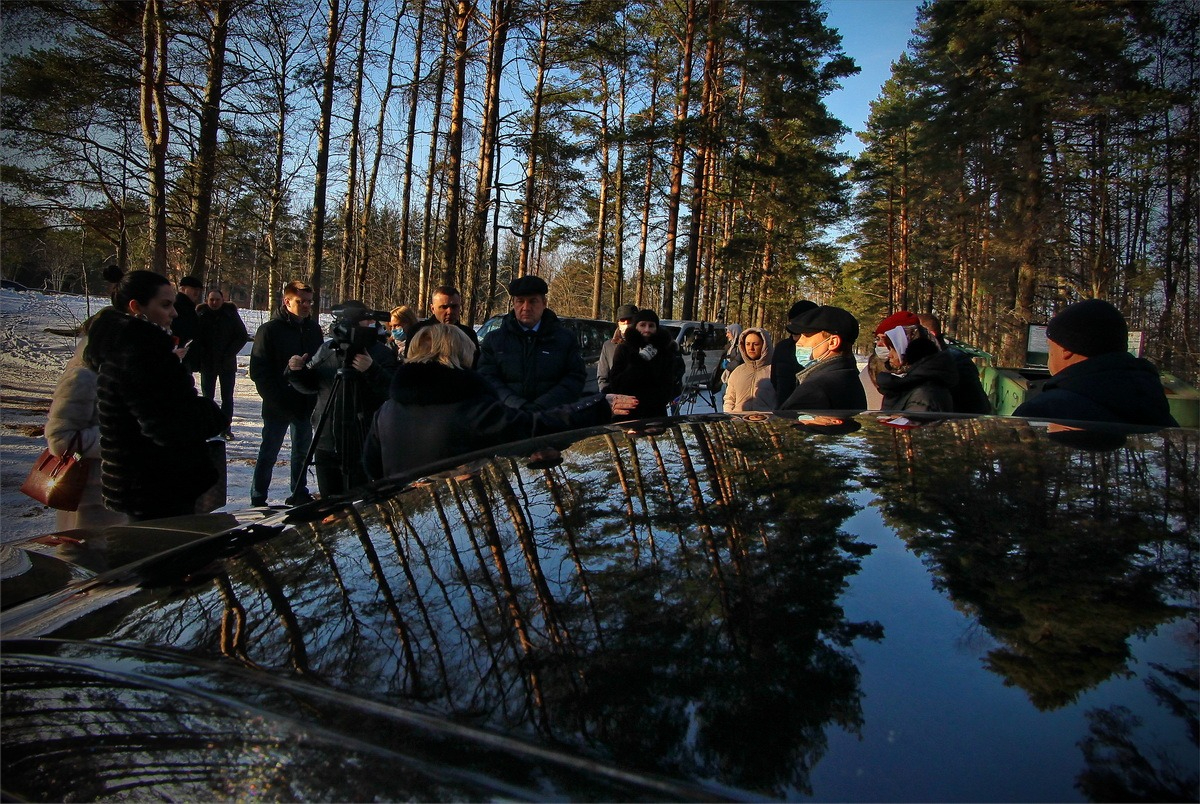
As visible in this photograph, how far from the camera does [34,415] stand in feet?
30.1

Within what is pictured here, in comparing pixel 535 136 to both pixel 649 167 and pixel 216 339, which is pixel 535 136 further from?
pixel 649 167

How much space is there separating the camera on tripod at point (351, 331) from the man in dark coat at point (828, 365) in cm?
269

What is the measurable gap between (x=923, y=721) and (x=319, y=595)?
1.00 m

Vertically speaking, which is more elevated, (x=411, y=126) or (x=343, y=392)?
(x=411, y=126)

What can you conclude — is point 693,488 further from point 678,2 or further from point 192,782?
point 678,2

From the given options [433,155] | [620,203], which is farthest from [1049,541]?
[620,203]

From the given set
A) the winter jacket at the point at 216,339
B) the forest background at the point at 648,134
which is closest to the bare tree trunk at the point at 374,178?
the forest background at the point at 648,134

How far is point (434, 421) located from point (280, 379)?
11.0 ft

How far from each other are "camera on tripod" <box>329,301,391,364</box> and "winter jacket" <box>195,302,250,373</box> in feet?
17.0

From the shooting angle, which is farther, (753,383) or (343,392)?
(753,383)

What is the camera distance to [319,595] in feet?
4.27

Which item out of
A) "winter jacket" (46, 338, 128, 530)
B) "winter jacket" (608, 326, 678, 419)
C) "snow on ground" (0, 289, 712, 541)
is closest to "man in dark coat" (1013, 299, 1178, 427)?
"winter jacket" (608, 326, 678, 419)

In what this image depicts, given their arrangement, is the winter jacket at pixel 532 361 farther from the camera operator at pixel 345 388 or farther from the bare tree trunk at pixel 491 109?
the bare tree trunk at pixel 491 109

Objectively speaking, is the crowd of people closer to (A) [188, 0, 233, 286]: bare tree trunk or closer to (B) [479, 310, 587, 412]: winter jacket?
(B) [479, 310, 587, 412]: winter jacket
